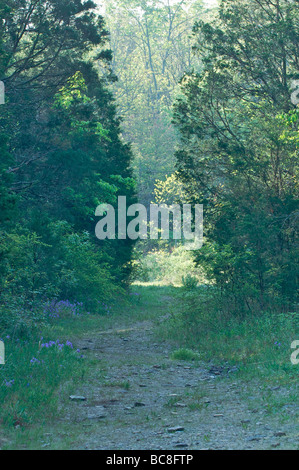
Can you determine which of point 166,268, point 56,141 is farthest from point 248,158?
point 166,268

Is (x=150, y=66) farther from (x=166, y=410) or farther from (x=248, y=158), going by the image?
(x=166, y=410)

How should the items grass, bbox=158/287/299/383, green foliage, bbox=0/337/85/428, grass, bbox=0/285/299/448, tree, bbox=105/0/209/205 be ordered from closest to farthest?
green foliage, bbox=0/337/85/428
grass, bbox=0/285/299/448
grass, bbox=158/287/299/383
tree, bbox=105/0/209/205

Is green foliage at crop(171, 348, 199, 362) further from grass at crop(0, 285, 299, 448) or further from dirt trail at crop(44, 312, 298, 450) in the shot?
dirt trail at crop(44, 312, 298, 450)

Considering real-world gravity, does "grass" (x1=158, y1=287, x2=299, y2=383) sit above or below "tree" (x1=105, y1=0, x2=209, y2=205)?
below

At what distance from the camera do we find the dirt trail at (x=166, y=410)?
5590 mm

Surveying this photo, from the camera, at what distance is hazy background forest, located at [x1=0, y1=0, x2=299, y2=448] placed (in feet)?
34.7

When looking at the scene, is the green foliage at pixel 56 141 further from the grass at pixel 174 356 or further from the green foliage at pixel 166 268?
the green foliage at pixel 166 268

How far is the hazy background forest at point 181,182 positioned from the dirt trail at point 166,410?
0.66 metres

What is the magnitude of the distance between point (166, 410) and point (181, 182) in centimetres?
969

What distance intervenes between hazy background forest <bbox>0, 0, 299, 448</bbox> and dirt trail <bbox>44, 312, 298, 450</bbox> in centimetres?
66

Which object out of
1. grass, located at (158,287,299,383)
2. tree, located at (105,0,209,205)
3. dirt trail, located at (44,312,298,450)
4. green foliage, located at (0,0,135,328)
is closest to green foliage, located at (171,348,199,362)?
grass, located at (158,287,299,383)

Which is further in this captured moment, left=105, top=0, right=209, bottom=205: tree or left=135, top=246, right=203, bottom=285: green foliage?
left=105, top=0, right=209, bottom=205: tree

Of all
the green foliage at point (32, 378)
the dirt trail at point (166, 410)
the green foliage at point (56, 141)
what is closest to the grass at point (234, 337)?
the dirt trail at point (166, 410)

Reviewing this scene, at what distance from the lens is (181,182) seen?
1594cm
